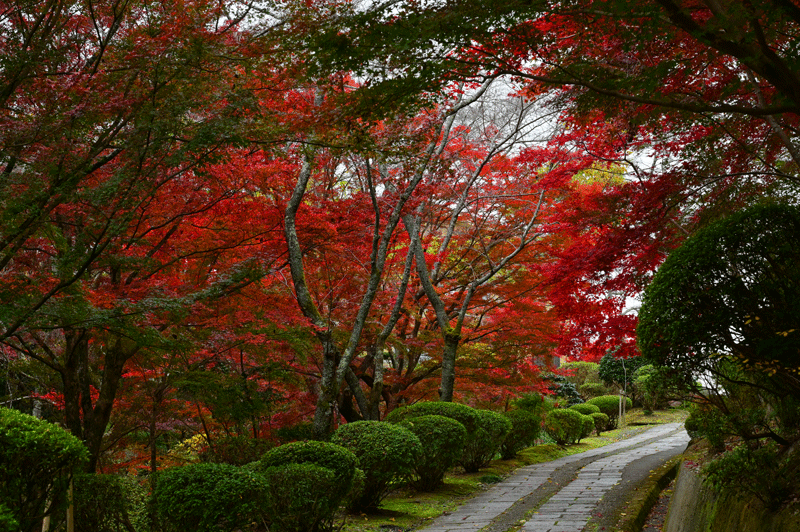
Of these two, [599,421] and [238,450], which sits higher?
[238,450]

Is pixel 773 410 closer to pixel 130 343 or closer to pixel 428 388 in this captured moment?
pixel 130 343

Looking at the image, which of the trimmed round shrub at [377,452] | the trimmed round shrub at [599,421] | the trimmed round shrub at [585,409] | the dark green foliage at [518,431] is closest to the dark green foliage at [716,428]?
the trimmed round shrub at [377,452]

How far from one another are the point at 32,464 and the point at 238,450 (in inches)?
183

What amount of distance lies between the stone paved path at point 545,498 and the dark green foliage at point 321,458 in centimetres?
134

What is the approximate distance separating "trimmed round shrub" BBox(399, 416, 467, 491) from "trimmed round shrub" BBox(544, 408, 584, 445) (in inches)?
319

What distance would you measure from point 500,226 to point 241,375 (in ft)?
20.1

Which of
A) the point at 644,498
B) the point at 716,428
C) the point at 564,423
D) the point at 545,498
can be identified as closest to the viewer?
the point at 716,428

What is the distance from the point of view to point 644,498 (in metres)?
6.80

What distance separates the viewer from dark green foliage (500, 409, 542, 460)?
40.7 ft

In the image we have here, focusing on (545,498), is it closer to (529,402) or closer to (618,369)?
(529,402)

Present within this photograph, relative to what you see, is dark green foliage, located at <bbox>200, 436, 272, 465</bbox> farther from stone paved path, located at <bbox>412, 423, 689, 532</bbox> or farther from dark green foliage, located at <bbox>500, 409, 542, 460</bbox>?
dark green foliage, located at <bbox>500, 409, 542, 460</bbox>

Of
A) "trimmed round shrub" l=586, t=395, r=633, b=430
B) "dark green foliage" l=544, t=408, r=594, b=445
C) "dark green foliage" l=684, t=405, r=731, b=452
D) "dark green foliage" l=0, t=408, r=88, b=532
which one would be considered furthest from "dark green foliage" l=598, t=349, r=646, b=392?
"dark green foliage" l=0, t=408, r=88, b=532

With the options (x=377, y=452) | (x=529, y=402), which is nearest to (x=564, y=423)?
(x=529, y=402)

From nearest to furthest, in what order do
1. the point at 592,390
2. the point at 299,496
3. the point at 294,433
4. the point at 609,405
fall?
the point at 299,496 < the point at 294,433 < the point at 609,405 < the point at 592,390
